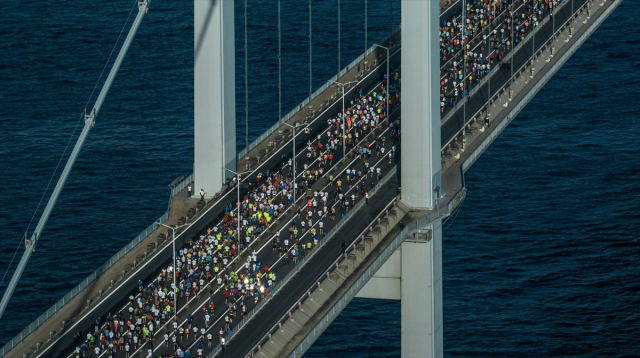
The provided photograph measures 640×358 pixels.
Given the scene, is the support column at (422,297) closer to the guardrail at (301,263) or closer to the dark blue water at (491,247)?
the guardrail at (301,263)

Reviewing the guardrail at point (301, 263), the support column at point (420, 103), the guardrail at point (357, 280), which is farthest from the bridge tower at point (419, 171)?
the guardrail at point (301, 263)

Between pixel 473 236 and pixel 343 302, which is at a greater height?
pixel 343 302

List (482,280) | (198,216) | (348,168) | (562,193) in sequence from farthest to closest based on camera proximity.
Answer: (562,193)
(482,280)
(348,168)
(198,216)

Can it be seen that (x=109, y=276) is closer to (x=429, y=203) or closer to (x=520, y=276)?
(x=429, y=203)

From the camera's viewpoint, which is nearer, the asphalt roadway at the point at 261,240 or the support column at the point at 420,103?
the asphalt roadway at the point at 261,240

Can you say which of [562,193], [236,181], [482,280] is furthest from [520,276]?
[236,181]

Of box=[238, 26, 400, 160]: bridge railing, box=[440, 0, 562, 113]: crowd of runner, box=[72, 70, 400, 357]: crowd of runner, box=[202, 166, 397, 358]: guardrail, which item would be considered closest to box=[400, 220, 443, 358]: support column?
box=[202, 166, 397, 358]: guardrail
